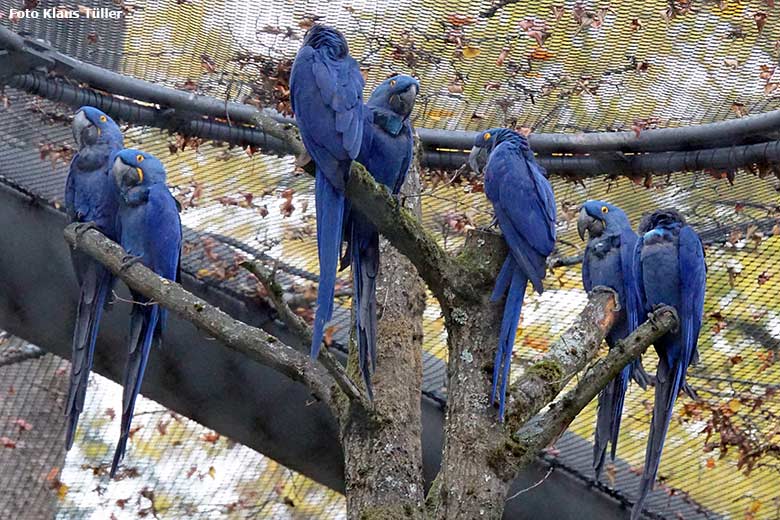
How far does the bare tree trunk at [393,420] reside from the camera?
293 centimetres

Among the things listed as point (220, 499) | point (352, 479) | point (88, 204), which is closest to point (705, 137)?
point (352, 479)

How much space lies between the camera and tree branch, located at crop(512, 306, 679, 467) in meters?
2.78

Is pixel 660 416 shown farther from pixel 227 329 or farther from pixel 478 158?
pixel 227 329

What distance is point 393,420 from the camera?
3111 mm

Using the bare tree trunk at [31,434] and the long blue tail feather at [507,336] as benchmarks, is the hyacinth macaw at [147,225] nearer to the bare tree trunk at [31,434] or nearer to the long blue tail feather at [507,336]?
the long blue tail feather at [507,336]

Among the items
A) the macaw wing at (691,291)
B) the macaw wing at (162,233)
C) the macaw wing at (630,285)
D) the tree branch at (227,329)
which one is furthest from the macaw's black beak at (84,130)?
the macaw wing at (691,291)

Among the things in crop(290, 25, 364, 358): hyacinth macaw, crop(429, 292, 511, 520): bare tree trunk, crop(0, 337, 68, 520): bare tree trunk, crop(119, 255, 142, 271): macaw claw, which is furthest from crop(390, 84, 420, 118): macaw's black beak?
crop(0, 337, 68, 520): bare tree trunk

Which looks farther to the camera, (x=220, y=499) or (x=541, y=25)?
(x=220, y=499)

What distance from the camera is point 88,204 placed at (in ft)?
11.9

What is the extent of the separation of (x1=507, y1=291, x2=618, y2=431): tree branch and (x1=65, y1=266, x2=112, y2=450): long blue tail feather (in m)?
1.41

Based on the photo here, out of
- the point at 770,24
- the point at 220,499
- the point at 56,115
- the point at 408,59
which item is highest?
the point at 770,24

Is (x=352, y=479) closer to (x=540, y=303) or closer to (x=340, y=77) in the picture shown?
(x=340, y=77)

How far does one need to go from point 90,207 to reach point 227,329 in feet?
3.76

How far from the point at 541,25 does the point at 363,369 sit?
6.35ft
